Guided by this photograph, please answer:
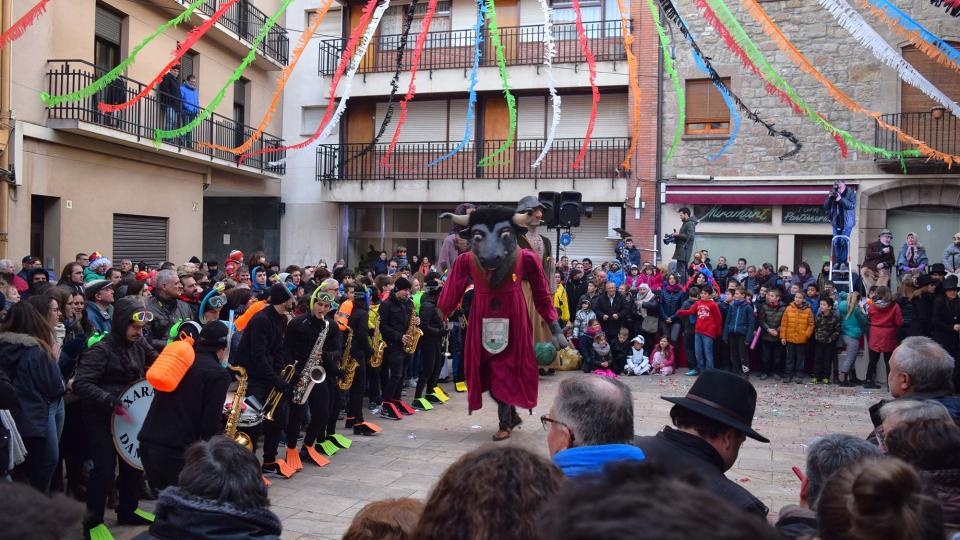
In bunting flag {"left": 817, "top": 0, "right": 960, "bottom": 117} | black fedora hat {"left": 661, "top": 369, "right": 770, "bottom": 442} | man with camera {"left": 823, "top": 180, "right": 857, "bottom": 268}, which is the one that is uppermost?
bunting flag {"left": 817, "top": 0, "right": 960, "bottom": 117}

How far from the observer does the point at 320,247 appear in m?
25.4

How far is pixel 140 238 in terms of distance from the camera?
60.0 ft

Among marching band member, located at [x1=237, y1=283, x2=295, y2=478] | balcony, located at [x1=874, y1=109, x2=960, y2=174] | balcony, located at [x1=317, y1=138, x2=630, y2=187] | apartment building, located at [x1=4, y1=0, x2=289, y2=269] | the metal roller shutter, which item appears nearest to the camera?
marching band member, located at [x1=237, y1=283, x2=295, y2=478]

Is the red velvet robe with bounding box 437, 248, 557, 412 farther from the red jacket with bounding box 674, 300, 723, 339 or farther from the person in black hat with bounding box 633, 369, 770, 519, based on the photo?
the red jacket with bounding box 674, 300, 723, 339

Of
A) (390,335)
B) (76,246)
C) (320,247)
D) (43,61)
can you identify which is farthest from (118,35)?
(390,335)

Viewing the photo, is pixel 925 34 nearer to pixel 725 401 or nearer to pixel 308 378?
pixel 725 401

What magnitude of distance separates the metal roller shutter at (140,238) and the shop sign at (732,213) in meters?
13.9

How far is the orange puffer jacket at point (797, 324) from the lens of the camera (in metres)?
13.2

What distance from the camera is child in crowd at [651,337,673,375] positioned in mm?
14227

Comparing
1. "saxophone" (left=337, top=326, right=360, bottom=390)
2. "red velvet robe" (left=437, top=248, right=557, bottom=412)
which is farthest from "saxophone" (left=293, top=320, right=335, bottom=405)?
"red velvet robe" (left=437, top=248, right=557, bottom=412)

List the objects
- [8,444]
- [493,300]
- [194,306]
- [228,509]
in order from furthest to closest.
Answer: [194,306], [493,300], [8,444], [228,509]

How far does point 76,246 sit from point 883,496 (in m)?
17.0

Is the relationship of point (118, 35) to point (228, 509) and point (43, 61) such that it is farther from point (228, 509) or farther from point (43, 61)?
point (228, 509)

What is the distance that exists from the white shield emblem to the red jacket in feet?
21.9
